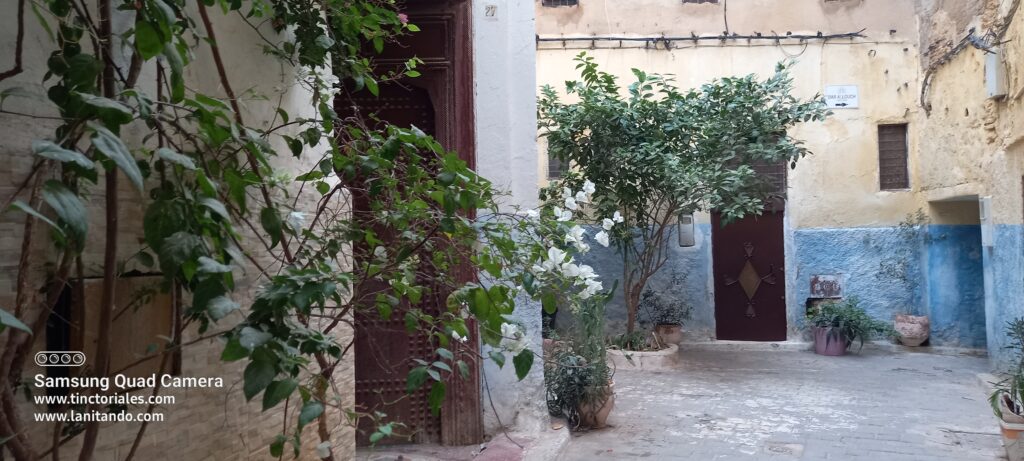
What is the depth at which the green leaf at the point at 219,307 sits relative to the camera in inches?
61.1

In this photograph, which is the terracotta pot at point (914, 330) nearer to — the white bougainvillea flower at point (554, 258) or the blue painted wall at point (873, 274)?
the blue painted wall at point (873, 274)

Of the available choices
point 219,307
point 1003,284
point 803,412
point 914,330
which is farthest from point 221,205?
point 914,330

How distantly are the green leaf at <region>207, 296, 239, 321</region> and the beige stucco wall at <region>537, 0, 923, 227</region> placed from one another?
1015 cm

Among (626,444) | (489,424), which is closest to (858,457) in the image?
(626,444)

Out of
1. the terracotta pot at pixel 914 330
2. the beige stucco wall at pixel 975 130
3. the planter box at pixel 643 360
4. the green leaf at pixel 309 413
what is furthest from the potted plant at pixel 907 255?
the green leaf at pixel 309 413

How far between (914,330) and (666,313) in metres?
3.44

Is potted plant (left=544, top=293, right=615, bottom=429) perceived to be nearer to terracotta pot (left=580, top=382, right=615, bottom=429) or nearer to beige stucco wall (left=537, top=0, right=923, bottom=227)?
terracotta pot (left=580, top=382, right=615, bottom=429)

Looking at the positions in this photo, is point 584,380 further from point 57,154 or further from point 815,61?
point 815,61

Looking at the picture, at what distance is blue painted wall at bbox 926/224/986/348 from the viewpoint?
10.6 meters

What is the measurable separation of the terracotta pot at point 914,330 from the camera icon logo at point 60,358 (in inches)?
434

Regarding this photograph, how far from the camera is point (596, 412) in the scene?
6.26 meters

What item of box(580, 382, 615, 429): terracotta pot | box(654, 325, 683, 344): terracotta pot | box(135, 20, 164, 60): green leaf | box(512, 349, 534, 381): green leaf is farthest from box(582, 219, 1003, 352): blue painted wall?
box(135, 20, 164, 60): green leaf

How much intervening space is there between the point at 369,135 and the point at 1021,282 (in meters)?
7.58

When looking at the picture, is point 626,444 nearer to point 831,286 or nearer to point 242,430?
point 242,430
